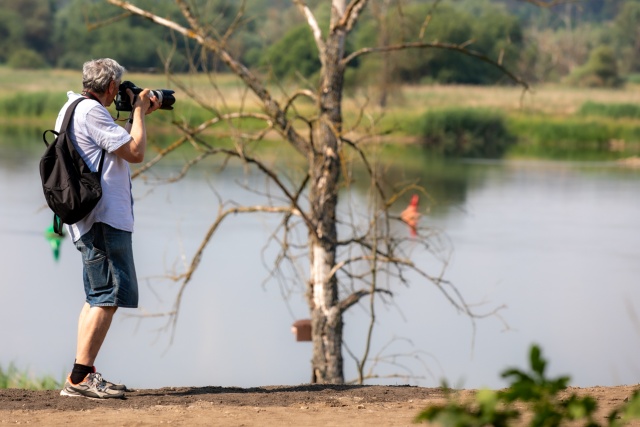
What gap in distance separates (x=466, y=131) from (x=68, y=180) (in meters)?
31.9

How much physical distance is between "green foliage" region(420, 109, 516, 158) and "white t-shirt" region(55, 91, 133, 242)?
1157 inches

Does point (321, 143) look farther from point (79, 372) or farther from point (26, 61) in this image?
point (26, 61)

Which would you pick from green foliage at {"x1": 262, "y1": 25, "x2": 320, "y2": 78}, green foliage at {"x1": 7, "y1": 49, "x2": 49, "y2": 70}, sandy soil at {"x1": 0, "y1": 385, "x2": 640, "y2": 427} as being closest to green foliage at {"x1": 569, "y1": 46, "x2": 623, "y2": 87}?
green foliage at {"x1": 262, "y1": 25, "x2": 320, "y2": 78}

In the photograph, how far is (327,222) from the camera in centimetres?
810

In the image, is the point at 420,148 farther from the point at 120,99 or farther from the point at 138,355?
the point at 120,99

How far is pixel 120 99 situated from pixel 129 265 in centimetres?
71

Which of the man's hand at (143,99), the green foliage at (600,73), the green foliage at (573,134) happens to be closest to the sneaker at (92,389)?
the man's hand at (143,99)

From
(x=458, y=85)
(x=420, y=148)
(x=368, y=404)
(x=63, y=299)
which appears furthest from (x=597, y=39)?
(x=368, y=404)

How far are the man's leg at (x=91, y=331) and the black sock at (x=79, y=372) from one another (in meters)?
0.02

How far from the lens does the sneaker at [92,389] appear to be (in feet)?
17.1

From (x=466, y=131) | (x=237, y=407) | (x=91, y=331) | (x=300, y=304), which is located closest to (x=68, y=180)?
(x=91, y=331)

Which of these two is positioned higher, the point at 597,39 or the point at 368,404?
the point at 597,39

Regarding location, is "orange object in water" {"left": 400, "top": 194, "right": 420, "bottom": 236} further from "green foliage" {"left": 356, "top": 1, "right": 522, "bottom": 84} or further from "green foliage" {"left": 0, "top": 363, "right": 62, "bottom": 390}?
"green foliage" {"left": 356, "top": 1, "right": 522, "bottom": 84}

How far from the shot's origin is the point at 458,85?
158 ft
